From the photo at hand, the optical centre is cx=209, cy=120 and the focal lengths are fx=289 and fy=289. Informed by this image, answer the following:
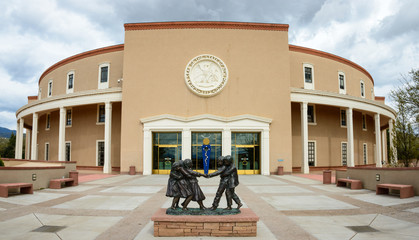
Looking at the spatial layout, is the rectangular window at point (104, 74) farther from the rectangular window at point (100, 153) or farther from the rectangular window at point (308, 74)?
the rectangular window at point (308, 74)

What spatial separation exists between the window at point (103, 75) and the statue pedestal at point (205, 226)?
25.4 metres

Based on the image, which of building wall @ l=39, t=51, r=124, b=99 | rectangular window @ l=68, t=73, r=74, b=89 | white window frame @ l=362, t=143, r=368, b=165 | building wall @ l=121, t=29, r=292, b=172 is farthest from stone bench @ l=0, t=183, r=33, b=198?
white window frame @ l=362, t=143, r=368, b=165

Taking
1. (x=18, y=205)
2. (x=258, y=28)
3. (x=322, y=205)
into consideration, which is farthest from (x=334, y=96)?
(x=18, y=205)

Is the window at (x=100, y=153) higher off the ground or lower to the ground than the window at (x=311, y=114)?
lower

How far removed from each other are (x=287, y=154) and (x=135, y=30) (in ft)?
55.7

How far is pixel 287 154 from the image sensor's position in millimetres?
24406

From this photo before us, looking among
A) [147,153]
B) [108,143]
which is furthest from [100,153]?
[147,153]

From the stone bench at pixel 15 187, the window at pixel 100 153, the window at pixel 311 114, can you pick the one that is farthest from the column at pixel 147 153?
the window at pixel 311 114

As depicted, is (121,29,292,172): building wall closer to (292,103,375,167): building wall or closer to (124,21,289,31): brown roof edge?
(124,21,289,31): brown roof edge

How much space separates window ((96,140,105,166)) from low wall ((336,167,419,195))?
71.1ft

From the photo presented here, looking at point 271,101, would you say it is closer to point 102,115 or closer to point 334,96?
point 334,96

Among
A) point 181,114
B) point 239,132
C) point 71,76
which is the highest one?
point 71,76

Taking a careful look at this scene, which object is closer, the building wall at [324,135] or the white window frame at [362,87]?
the building wall at [324,135]

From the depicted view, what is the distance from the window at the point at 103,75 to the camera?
2944cm
